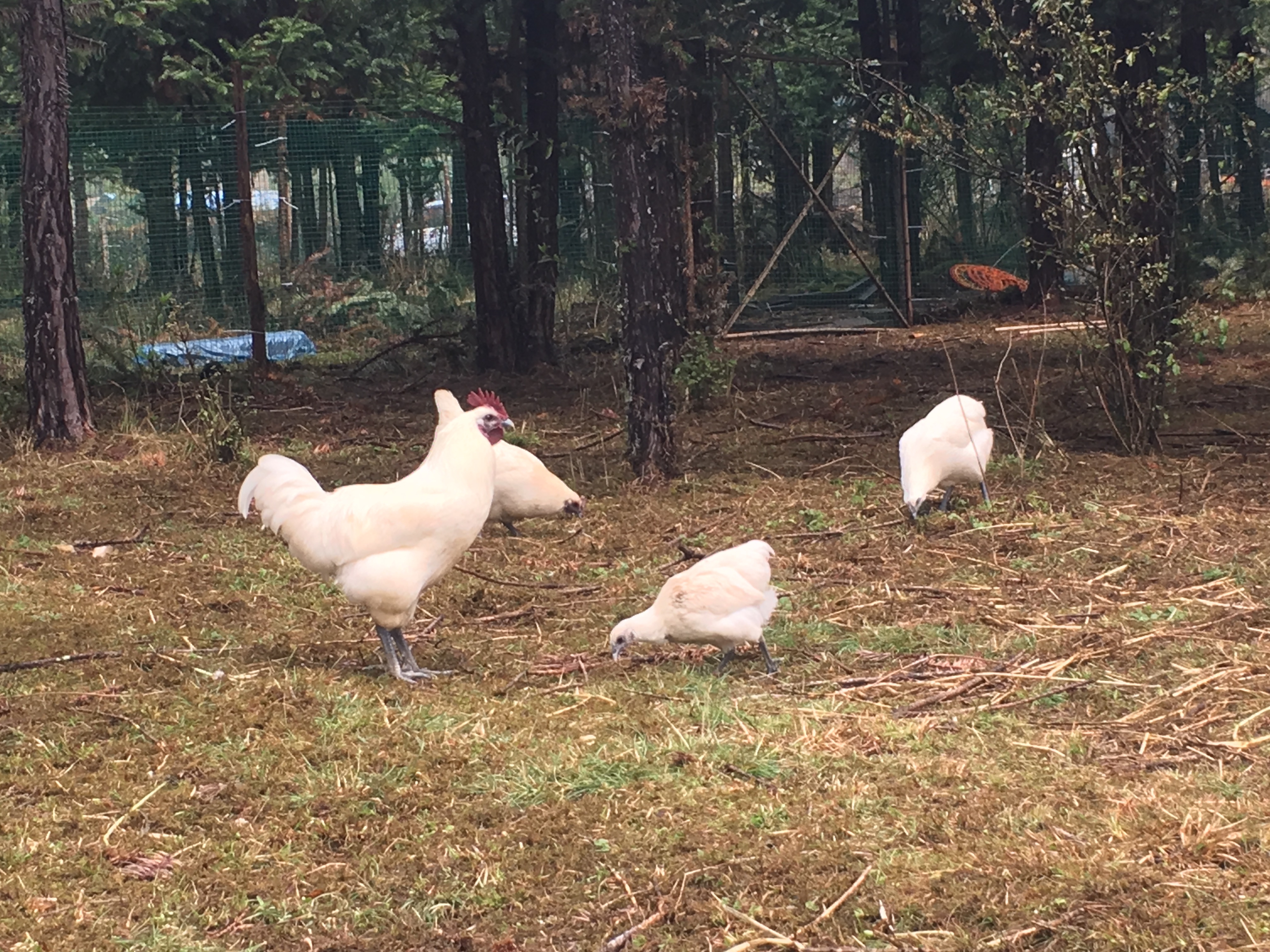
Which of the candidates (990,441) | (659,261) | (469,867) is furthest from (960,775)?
(659,261)

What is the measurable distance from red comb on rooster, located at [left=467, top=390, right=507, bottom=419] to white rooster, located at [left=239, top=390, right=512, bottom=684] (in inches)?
7.3

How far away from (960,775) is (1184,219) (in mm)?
16386

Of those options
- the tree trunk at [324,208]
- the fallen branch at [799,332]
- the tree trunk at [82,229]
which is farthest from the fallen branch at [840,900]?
the tree trunk at [324,208]

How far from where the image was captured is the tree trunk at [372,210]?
16.8 m

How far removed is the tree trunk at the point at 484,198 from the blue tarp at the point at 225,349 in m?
2.14

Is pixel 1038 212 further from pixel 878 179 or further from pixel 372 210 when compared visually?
pixel 372 210

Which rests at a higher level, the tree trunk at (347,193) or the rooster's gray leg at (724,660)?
the tree trunk at (347,193)

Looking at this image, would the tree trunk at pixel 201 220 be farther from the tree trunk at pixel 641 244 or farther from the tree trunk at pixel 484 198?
the tree trunk at pixel 641 244

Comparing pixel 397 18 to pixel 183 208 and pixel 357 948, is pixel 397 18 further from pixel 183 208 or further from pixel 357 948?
pixel 357 948

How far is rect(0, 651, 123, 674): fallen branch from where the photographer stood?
546cm

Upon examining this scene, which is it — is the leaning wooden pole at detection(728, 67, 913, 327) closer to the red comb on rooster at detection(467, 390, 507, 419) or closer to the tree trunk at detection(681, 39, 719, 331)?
the tree trunk at detection(681, 39, 719, 331)

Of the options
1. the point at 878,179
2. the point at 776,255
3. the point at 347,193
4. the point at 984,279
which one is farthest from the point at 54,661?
the point at 878,179

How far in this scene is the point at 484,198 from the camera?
43.4ft

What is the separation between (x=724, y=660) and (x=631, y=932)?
2.15 metres
